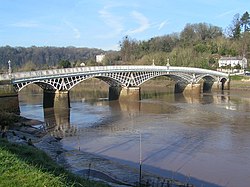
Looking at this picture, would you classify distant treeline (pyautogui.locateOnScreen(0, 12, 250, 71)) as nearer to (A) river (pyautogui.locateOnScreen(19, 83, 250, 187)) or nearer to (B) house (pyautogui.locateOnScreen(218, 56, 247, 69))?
(B) house (pyautogui.locateOnScreen(218, 56, 247, 69))

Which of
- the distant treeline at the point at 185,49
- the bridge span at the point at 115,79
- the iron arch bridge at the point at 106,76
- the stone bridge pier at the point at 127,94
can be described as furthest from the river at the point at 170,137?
the distant treeline at the point at 185,49

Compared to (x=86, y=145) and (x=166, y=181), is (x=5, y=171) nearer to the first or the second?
(x=166, y=181)

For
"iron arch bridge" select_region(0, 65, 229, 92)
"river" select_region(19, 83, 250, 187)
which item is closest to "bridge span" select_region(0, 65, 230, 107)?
"iron arch bridge" select_region(0, 65, 229, 92)

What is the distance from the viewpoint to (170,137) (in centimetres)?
2308

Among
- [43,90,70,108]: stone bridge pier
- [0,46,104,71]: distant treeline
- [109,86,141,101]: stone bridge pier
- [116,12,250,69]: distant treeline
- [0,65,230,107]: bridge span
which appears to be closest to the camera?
[0,65,230,107]: bridge span

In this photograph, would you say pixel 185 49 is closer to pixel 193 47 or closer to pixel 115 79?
pixel 193 47

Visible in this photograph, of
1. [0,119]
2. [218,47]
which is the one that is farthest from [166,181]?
[218,47]

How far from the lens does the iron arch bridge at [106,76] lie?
33750mm

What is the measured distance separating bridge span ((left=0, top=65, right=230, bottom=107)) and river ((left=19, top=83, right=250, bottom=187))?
10.2ft

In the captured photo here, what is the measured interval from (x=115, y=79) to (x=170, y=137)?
24.2m

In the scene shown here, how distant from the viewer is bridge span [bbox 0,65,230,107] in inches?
1353

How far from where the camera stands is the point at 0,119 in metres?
23.8

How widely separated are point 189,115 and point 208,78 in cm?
3643

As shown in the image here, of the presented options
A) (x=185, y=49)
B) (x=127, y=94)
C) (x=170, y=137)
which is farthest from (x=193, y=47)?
(x=170, y=137)
